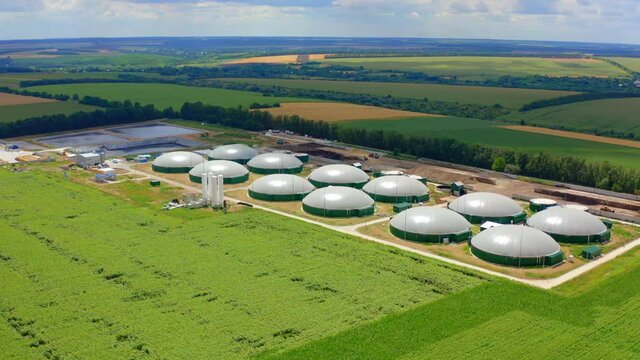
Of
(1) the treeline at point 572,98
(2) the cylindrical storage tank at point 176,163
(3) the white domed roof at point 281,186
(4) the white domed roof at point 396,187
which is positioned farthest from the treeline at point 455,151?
(1) the treeline at point 572,98

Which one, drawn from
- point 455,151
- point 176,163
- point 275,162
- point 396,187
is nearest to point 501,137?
point 455,151

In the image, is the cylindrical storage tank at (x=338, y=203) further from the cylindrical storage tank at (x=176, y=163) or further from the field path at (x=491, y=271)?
the cylindrical storage tank at (x=176, y=163)

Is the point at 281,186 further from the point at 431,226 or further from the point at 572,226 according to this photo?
the point at 572,226

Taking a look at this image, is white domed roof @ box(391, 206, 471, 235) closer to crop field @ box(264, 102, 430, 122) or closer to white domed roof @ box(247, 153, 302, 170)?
white domed roof @ box(247, 153, 302, 170)

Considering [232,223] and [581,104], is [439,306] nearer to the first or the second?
[232,223]

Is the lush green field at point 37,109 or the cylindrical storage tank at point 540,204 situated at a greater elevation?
the lush green field at point 37,109

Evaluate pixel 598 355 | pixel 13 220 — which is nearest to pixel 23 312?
pixel 13 220
